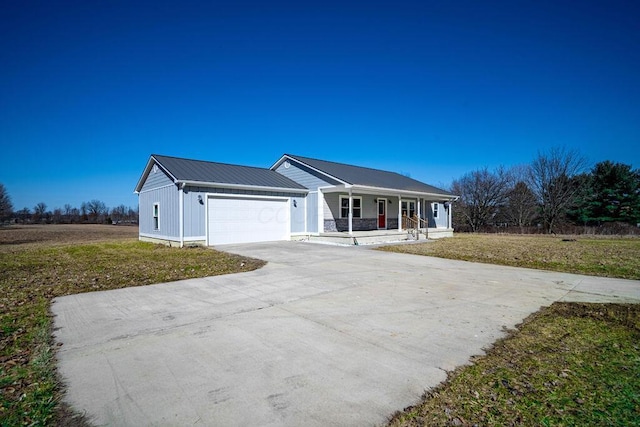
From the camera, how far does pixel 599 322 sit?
197 inches

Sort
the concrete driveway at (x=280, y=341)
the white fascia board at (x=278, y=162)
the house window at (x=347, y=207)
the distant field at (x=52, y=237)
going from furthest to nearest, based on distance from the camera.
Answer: the white fascia board at (x=278, y=162)
the distant field at (x=52, y=237)
the house window at (x=347, y=207)
the concrete driveway at (x=280, y=341)

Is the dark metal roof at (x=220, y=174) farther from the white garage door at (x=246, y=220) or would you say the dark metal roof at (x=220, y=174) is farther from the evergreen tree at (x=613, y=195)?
the evergreen tree at (x=613, y=195)

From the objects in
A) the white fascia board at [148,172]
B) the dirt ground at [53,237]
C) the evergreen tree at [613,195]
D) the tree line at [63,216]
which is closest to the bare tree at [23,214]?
the tree line at [63,216]

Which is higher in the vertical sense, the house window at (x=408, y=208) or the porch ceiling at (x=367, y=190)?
the porch ceiling at (x=367, y=190)

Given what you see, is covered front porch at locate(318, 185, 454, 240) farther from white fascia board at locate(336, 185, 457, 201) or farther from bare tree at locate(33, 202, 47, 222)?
bare tree at locate(33, 202, 47, 222)

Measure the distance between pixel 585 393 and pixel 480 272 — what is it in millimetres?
6830

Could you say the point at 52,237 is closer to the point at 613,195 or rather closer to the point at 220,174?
the point at 220,174

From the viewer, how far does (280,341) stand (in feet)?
13.7

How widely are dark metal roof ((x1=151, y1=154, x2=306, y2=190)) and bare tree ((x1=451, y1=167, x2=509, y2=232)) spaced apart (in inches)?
1055

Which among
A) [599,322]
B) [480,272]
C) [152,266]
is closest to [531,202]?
[480,272]

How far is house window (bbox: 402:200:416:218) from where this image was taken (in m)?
24.3

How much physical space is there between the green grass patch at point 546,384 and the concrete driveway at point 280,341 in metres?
0.22

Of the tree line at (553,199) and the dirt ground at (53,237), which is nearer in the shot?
the dirt ground at (53,237)

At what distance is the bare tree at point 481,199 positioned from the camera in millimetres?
37719
